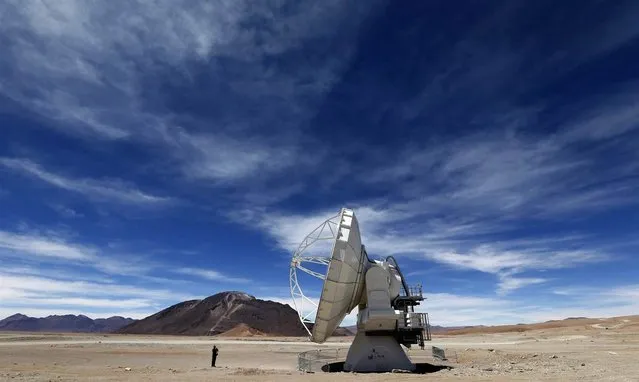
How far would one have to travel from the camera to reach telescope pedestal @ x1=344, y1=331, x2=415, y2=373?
27.5m

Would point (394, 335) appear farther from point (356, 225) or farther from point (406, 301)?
→ point (356, 225)

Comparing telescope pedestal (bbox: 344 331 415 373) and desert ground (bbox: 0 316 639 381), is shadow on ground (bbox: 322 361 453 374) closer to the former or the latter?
desert ground (bbox: 0 316 639 381)

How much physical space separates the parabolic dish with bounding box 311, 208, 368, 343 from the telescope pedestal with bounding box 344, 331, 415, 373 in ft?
6.95

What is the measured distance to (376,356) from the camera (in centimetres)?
2767

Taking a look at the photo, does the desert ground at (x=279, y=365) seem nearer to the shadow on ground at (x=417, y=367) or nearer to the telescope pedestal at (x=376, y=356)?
the shadow on ground at (x=417, y=367)

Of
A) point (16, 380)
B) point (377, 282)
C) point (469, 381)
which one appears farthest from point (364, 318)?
point (16, 380)

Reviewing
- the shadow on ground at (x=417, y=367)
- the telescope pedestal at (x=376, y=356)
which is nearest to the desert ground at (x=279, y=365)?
the shadow on ground at (x=417, y=367)

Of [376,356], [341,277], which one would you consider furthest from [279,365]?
[341,277]

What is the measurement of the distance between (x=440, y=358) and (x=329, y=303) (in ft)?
52.6

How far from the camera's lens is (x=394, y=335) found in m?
28.2

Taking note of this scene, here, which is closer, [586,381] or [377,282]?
[586,381]

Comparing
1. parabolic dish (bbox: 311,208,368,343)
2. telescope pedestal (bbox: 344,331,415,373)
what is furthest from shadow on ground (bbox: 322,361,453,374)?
parabolic dish (bbox: 311,208,368,343)

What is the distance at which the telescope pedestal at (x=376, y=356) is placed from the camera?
27.5 meters

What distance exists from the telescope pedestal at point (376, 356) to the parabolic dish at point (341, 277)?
6.95 feet
